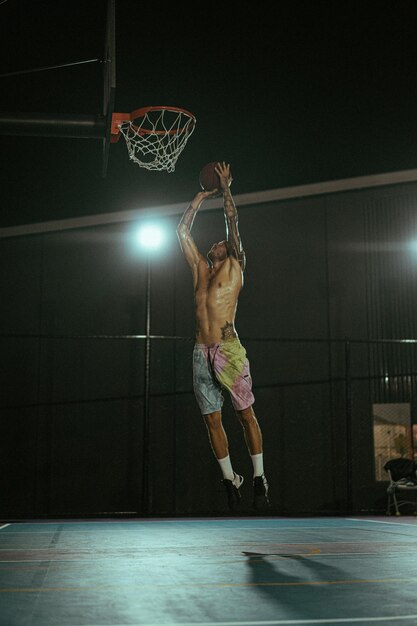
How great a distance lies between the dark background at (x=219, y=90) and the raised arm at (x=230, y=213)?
5212 mm

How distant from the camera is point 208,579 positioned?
446 centimetres

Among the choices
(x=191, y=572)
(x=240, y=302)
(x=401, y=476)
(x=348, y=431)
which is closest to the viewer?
(x=191, y=572)

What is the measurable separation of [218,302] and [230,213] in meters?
0.72

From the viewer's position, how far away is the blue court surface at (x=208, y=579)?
3.39 metres

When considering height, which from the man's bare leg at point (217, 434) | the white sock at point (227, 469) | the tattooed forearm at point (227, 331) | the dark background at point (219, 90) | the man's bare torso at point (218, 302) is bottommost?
the white sock at point (227, 469)

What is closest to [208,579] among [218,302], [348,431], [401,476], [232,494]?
[232,494]

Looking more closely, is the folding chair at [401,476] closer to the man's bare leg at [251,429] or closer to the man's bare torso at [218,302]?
the man's bare leg at [251,429]

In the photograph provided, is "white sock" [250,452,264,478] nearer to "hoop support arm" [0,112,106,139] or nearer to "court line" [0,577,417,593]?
"court line" [0,577,417,593]

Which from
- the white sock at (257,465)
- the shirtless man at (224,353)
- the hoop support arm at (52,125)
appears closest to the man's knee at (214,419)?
the shirtless man at (224,353)

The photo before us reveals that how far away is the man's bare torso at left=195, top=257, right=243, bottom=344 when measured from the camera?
5914mm

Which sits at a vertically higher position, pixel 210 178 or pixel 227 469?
pixel 210 178

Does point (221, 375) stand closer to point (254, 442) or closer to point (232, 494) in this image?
point (254, 442)

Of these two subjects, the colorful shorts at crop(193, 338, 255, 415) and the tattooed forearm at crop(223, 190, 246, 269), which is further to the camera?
the tattooed forearm at crop(223, 190, 246, 269)

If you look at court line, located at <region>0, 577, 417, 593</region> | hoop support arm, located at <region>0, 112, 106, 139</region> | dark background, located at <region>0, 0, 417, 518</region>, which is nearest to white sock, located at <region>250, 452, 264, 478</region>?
court line, located at <region>0, 577, 417, 593</region>
